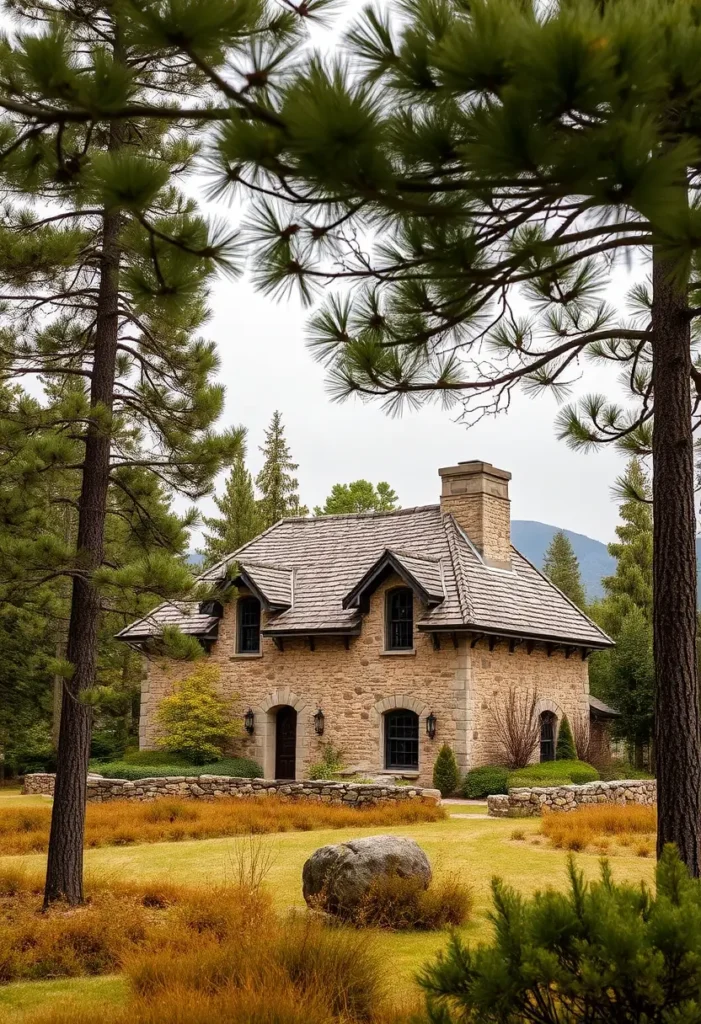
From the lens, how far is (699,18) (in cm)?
472

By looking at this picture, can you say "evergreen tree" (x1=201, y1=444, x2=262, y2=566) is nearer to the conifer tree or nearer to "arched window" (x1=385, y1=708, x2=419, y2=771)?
"arched window" (x1=385, y1=708, x2=419, y2=771)

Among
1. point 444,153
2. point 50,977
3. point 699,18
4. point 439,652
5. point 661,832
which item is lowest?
point 50,977

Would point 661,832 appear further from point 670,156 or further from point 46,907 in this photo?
point 46,907

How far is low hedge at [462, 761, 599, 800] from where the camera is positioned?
66.5 ft

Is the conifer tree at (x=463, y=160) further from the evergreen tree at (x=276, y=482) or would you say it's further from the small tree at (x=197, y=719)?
the evergreen tree at (x=276, y=482)

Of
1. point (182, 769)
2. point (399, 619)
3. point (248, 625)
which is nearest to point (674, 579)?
point (399, 619)

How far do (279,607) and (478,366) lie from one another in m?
17.6

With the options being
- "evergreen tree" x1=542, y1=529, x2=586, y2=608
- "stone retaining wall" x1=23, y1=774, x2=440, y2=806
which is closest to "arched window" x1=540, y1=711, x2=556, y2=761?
"stone retaining wall" x1=23, y1=774, x2=440, y2=806

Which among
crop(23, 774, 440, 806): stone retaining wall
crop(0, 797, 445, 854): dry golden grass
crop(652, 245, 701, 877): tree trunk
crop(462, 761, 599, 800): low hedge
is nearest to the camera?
crop(652, 245, 701, 877): tree trunk

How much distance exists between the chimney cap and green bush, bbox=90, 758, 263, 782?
8.34 meters

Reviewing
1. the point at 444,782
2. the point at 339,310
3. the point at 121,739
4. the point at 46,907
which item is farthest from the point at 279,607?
the point at 339,310

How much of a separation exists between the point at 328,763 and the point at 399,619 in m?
3.49

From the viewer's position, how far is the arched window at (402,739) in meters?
22.5

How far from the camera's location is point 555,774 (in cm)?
2095
